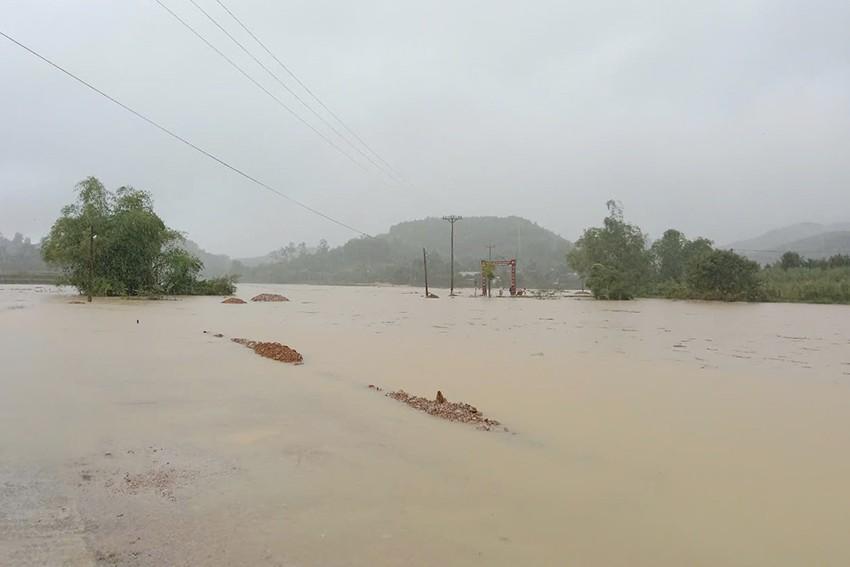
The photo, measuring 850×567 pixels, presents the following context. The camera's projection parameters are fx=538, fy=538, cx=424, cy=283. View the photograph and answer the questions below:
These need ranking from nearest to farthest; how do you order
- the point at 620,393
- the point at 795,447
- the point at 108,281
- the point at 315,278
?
the point at 795,447 < the point at 620,393 < the point at 108,281 < the point at 315,278

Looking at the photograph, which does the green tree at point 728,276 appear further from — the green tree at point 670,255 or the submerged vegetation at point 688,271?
the green tree at point 670,255

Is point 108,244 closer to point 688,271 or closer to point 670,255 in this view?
point 688,271

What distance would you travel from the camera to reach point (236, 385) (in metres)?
6.39

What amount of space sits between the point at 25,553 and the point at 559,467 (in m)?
3.09

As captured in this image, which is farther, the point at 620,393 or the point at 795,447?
the point at 620,393

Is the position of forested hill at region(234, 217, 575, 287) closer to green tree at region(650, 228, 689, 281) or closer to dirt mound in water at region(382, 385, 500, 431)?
green tree at region(650, 228, 689, 281)

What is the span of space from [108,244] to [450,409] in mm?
30241

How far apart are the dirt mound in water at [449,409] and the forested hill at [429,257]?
257ft

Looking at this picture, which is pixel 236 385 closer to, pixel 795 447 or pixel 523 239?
pixel 795 447

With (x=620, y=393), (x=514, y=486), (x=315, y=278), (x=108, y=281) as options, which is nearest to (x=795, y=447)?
(x=620, y=393)

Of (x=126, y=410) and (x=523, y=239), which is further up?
(x=523, y=239)

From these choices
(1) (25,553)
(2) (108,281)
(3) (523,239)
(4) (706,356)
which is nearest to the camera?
(1) (25,553)

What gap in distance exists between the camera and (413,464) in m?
3.83

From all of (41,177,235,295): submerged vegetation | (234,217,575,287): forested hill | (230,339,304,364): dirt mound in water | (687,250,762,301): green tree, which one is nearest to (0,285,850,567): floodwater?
(230,339,304,364): dirt mound in water
